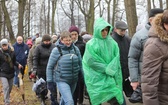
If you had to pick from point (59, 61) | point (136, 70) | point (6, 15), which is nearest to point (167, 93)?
point (136, 70)

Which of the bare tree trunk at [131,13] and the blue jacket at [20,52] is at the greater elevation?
the bare tree trunk at [131,13]

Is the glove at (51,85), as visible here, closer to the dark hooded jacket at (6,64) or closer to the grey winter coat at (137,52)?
the grey winter coat at (137,52)

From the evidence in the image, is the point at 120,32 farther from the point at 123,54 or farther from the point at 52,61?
the point at 52,61


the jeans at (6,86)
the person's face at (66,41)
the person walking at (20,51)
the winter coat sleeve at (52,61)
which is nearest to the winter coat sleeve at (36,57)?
the jeans at (6,86)

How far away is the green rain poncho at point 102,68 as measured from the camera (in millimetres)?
5402

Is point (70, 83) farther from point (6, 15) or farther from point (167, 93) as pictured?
point (6, 15)

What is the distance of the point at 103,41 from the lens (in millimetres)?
5539

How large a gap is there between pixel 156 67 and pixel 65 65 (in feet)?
10.4

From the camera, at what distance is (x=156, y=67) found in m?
3.15

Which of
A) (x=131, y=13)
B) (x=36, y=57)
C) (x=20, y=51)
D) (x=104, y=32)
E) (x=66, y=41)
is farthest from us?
(x=20, y=51)

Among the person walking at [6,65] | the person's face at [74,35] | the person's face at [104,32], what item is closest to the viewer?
the person's face at [104,32]

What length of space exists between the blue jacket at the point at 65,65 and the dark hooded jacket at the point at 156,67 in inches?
120

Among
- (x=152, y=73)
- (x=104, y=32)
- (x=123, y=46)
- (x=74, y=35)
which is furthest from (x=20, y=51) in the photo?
(x=152, y=73)

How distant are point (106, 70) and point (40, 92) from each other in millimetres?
3040
